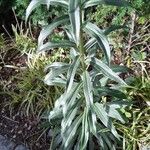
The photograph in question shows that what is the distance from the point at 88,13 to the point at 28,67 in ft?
2.70

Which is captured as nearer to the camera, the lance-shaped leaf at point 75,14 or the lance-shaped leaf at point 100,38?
the lance-shaped leaf at point 75,14

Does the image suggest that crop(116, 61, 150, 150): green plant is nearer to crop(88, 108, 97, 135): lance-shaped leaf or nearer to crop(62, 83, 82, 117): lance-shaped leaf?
crop(88, 108, 97, 135): lance-shaped leaf

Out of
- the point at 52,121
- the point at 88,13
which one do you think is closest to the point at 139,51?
the point at 88,13

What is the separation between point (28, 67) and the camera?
418 centimetres

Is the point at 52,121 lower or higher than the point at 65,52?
lower

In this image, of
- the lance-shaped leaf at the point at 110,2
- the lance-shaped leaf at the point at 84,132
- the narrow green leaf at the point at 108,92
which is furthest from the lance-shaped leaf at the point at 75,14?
the lance-shaped leaf at the point at 84,132

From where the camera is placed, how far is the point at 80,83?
293cm

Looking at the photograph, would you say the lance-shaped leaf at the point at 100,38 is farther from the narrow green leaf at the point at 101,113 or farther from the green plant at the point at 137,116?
the green plant at the point at 137,116

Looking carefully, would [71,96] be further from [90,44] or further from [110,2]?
[110,2]

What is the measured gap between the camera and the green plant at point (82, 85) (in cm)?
250

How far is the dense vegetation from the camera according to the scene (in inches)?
→ 119

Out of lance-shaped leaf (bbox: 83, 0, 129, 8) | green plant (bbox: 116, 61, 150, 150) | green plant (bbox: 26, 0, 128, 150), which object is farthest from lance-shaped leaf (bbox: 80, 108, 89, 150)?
lance-shaped leaf (bbox: 83, 0, 129, 8)

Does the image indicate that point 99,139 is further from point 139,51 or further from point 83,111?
point 139,51

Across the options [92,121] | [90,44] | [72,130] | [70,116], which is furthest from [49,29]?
[72,130]
